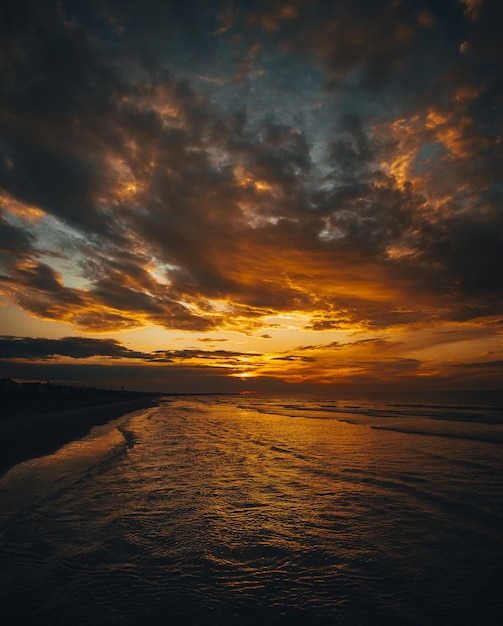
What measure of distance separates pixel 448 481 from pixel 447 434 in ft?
53.5

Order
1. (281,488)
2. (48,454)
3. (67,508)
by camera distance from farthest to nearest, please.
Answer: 1. (48,454)
2. (281,488)
3. (67,508)

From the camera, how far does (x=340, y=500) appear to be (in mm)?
10695

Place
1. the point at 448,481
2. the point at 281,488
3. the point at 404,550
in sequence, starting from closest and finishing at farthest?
the point at 404,550
the point at 281,488
the point at 448,481

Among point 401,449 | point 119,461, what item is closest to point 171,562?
point 119,461

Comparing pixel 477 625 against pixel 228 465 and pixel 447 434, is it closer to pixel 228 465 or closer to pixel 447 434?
pixel 228 465

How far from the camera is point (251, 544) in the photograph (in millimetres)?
7590

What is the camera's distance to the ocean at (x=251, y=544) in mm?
5273

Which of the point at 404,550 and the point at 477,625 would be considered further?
the point at 404,550

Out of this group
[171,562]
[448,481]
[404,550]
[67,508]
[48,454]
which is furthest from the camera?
[48,454]

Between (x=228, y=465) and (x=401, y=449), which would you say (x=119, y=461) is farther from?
(x=401, y=449)

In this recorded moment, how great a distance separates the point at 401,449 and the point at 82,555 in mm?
17708

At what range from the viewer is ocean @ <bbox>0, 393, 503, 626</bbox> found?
5.27 metres

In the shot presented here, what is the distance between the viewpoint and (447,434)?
27.1 m

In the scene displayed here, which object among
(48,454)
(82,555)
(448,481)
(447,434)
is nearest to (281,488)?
(448,481)
